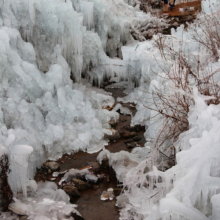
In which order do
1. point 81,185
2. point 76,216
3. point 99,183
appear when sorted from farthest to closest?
point 99,183 < point 81,185 < point 76,216

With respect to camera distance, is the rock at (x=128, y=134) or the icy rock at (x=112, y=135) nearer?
the icy rock at (x=112, y=135)

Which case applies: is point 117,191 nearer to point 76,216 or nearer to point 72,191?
point 72,191

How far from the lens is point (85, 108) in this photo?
7.33 m

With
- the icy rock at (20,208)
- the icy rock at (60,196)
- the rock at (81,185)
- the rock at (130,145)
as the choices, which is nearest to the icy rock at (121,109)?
the rock at (130,145)

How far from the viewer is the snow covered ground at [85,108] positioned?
9.82 feet

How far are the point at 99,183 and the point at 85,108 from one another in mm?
2377

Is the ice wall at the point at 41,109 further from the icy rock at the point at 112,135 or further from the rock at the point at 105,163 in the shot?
the rock at the point at 105,163

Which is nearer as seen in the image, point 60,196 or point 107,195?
point 60,196

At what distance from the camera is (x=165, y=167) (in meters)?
4.61

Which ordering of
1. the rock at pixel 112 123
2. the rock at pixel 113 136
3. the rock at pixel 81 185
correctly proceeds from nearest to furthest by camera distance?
1. the rock at pixel 81 185
2. the rock at pixel 113 136
3. the rock at pixel 112 123

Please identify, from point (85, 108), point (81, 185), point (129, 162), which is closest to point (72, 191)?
point (81, 185)

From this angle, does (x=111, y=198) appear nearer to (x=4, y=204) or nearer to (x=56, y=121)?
(x=4, y=204)

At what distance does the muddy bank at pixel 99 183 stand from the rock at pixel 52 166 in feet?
0.36

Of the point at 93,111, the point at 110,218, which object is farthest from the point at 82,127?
the point at 110,218
